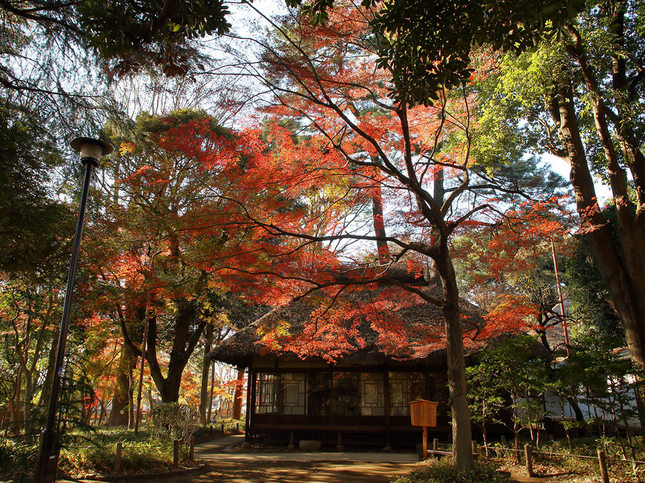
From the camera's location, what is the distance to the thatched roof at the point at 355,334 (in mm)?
10500

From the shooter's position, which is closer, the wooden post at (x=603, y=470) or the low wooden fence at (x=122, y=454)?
the wooden post at (x=603, y=470)

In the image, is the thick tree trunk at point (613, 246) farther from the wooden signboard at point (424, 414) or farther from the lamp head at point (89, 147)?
the lamp head at point (89, 147)

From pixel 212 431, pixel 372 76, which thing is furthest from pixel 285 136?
pixel 212 431

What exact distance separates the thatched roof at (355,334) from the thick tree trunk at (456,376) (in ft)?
9.18

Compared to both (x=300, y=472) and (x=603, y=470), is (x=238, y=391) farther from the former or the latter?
(x=603, y=470)

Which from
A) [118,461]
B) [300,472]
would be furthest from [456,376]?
[118,461]

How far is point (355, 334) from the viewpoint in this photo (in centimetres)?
1196

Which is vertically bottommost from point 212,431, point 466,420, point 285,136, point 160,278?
point 212,431

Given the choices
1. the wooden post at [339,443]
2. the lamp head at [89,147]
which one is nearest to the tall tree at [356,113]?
the lamp head at [89,147]

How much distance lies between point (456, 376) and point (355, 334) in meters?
5.84

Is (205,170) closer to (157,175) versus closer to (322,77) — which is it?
(157,175)

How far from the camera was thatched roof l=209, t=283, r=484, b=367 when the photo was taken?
10500 mm

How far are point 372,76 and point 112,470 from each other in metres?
8.14

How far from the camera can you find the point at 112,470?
24.1 feet
